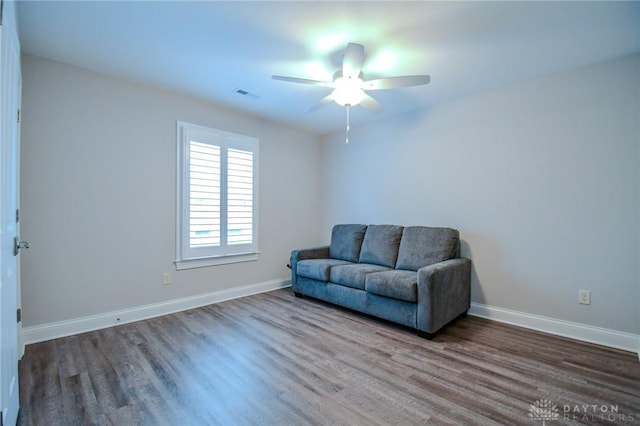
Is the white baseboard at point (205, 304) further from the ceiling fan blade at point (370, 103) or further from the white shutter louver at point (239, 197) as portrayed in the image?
the ceiling fan blade at point (370, 103)

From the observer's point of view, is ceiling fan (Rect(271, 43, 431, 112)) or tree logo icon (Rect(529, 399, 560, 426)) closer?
tree logo icon (Rect(529, 399, 560, 426))

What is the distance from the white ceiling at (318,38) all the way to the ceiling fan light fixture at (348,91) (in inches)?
9.4

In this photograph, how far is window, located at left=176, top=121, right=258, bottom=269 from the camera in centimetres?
347

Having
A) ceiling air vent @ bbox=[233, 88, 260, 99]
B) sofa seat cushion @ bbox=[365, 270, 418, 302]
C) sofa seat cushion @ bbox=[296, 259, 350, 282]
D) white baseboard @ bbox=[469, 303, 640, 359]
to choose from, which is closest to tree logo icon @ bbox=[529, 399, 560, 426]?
sofa seat cushion @ bbox=[365, 270, 418, 302]

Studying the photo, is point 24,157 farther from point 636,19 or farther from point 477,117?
point 636,19

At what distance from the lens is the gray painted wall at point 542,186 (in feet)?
8.33

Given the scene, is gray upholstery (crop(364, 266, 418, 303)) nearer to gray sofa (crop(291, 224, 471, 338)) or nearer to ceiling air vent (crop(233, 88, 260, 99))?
gray sofa (crop(291, 224, 471, 338))

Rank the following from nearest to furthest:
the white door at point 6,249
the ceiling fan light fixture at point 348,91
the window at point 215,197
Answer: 1. the white door at point 6,249
2. the ceiling fan light fixture at point 348,91
3. the window at point 215,197

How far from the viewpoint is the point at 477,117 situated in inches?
131

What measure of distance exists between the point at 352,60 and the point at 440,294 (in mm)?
2155

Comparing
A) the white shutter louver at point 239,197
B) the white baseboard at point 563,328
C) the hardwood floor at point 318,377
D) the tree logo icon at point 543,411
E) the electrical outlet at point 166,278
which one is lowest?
the hardwood floor at point 318,377

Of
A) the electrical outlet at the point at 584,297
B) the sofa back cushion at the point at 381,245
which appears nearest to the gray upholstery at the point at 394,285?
the sofa back cushion at the point at 381,245

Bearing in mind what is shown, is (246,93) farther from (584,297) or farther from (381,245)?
(584,297)

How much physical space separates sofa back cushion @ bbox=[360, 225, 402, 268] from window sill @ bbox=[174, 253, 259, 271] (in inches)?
61.4
